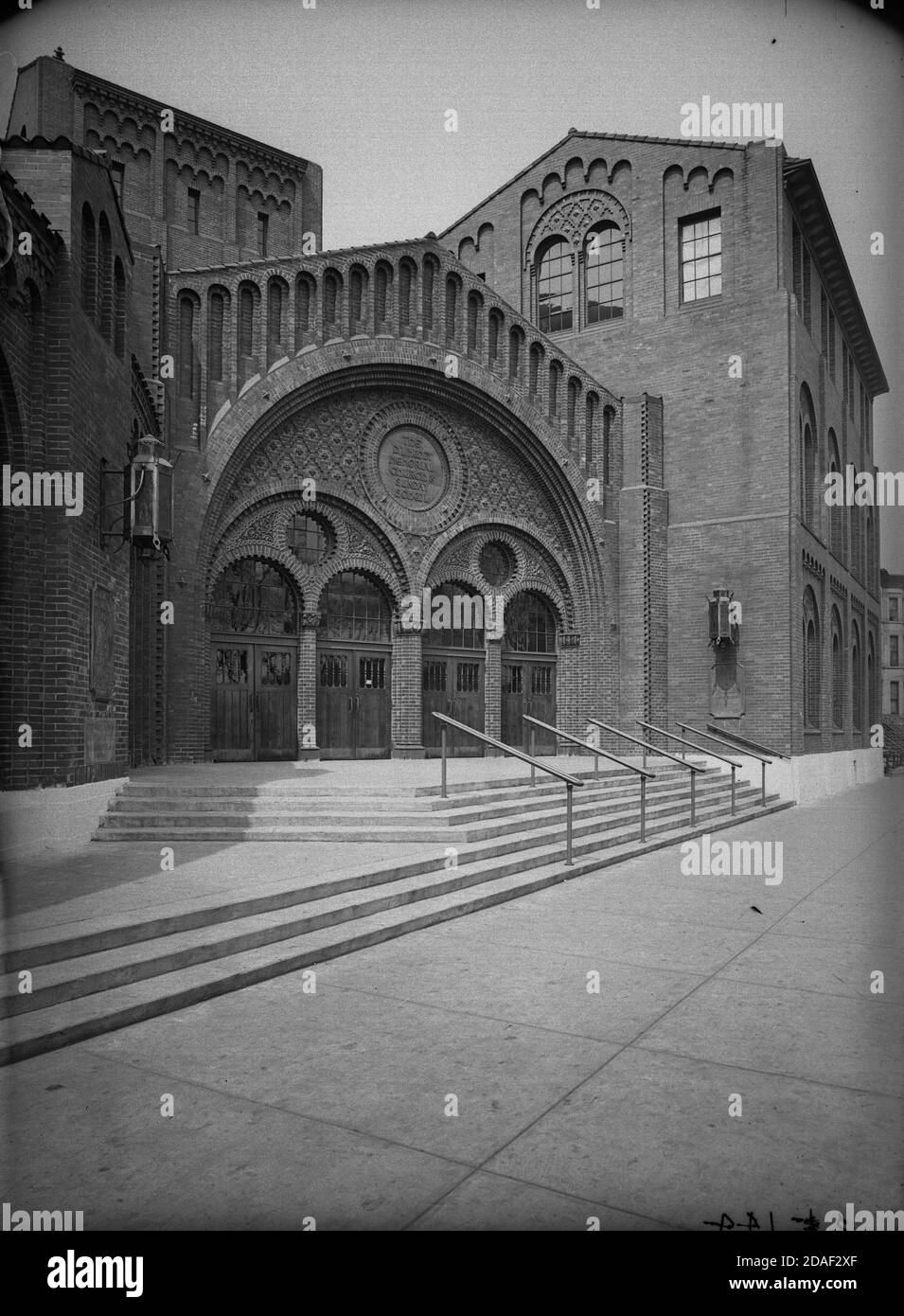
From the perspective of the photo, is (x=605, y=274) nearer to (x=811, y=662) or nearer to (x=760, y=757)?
(x=811, y=662)

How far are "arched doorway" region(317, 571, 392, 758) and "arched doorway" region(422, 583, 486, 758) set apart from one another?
3.12ft

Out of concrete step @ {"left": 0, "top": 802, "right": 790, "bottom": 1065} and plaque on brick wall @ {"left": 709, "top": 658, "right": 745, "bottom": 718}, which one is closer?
concrete step @ {"left": 0, "top": 802, "right": 790, "bottom": 1065}

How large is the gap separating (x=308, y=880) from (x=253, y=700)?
9544 mm

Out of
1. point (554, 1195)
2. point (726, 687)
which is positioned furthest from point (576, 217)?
point (554, 1195)

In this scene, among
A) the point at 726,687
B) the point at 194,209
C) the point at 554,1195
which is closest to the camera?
the point at 554,1195

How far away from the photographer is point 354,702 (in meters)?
17.7

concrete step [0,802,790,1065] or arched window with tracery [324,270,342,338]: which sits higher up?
arched window with tracery [324,270,342,338]

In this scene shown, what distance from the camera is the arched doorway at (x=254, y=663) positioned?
625 inches

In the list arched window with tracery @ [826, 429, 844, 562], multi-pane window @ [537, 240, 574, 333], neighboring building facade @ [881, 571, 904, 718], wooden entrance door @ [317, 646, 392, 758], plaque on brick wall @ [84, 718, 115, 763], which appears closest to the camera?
plaque on brick wall @ [84, 718, 115, 763]

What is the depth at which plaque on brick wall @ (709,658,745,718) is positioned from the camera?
20.2 m

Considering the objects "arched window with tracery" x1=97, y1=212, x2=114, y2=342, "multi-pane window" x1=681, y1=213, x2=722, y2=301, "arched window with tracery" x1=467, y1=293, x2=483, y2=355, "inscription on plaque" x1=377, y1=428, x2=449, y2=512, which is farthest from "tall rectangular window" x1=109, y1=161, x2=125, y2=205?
"arched window with tracery" x1=97, y1=212, x2=114, y2=342

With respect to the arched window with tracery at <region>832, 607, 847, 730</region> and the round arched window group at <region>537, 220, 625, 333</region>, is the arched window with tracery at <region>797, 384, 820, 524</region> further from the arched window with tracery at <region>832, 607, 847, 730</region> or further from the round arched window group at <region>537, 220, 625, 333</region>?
the round arched window group at <region>537, 220, 625, 333</region>

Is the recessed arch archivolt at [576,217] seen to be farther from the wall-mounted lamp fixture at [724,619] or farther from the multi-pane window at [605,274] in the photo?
the wall-mounted lamp fixture at [724,619]

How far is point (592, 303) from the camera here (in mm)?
23156
